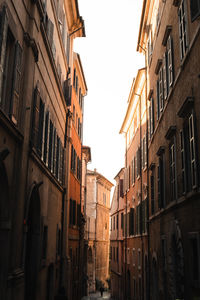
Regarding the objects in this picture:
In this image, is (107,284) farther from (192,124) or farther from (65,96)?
(192,124)

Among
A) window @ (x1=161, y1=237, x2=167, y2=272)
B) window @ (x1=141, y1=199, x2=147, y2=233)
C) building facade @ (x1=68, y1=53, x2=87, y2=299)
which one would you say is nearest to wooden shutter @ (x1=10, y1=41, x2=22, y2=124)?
window @ (x1=161, y1=237, x2=167, y2=272)

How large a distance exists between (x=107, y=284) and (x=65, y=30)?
46744 mm

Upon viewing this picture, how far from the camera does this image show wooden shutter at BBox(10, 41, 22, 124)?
905 centimetres

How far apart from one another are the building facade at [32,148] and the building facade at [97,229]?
30.1 meters

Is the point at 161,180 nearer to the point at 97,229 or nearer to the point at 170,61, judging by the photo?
the point at 170,61

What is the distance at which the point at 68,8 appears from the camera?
1978cm

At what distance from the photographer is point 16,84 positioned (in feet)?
30.7

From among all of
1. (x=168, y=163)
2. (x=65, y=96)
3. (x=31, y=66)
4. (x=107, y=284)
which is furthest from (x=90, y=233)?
(x=31, y=66)

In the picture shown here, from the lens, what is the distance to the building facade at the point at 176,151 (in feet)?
31.4

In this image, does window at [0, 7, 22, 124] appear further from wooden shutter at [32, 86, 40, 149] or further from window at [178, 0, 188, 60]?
window at [178, 0, 188, 60]

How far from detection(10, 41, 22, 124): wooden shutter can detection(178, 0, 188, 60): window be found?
469 cm

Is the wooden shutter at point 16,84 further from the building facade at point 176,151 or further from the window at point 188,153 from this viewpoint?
the window at point 188,153

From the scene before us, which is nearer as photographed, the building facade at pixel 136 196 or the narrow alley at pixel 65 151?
the narrow alley at pixel 65 151

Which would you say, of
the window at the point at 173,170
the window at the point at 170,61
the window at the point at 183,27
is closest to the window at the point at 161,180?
the window at the point at 173,170
